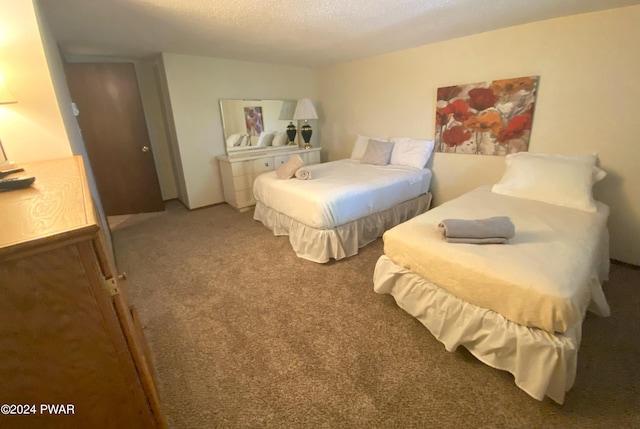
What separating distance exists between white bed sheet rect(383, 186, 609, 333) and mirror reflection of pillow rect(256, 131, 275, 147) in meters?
3.28

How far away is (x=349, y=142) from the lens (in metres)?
4.56

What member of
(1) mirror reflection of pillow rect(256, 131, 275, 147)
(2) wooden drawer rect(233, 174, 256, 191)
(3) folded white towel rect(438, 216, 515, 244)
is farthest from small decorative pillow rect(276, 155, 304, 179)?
(3) folded white towel rect(438, 216, 515, 244)

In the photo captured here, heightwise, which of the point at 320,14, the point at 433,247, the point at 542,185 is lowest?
the point at 433,247

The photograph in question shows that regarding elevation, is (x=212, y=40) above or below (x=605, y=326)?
above

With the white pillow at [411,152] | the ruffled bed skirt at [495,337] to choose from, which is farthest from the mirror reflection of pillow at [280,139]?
the ruffled bed skirt at [495,337]

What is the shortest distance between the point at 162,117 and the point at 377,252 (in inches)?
152

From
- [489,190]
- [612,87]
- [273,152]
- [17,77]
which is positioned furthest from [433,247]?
[273,152]

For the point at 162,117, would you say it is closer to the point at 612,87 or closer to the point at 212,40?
the point at 212,40

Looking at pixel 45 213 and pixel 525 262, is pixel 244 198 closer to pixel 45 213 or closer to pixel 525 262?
pixel 45 213

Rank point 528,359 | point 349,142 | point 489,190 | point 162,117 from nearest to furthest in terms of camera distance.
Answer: point 528,359 < point 489,190 < point 162,117 < point 349,142

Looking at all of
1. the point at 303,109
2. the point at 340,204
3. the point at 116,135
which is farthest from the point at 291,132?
the point at 340,204

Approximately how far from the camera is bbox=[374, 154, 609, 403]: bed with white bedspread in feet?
4.00

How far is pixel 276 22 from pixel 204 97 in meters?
1.90

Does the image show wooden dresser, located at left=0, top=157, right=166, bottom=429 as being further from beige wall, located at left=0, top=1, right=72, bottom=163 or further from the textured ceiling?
the textured ceiling
